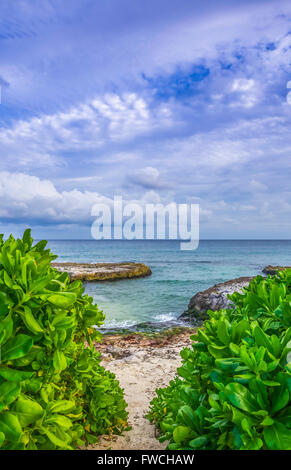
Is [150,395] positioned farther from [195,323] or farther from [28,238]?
[195,323]

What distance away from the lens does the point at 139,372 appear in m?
6.03

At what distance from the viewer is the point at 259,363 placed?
55.8 inches

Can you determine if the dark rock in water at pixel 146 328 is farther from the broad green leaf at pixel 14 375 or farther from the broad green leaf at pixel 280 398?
the broad green leaf at pixel 280 398

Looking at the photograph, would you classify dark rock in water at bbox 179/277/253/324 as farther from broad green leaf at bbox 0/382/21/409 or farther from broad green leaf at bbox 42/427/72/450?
broad green leaf at bbox 0/382/21/409

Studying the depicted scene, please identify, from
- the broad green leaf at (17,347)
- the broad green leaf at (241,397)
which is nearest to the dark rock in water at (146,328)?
the broad green leaf at (17,347)

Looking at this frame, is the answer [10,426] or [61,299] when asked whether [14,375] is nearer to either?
[10,426]

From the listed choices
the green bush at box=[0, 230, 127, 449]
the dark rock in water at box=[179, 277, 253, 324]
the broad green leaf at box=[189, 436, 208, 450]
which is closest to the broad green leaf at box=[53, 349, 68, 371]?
the green bush at box=[0, 230, 127, 449]

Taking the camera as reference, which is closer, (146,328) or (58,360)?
(58,360)

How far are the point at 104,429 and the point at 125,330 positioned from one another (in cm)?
864

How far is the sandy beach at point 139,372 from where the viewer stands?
122 inches

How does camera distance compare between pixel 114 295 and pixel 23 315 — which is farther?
pixel 114 295

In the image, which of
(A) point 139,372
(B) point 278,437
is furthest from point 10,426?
(A) point 139,372

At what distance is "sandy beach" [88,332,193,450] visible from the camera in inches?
122
